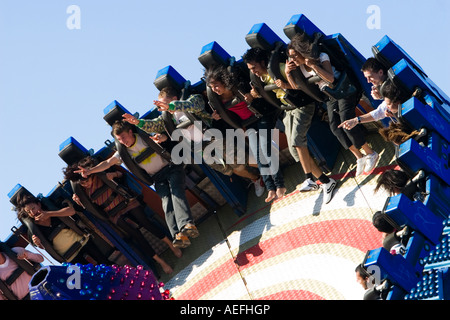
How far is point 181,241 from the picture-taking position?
10188mm

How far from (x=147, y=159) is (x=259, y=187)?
114 centimetres

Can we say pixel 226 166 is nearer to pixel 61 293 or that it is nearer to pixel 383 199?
pixel 383 199

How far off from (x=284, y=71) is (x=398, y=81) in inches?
51.5

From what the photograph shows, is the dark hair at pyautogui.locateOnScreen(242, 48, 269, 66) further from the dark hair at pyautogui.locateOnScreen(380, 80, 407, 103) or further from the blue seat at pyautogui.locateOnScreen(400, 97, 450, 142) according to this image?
the blue seat at pyautogui.locateOnScreen(400, 97, 450, 142)

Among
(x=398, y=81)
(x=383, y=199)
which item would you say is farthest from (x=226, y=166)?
(x=398, y=81)

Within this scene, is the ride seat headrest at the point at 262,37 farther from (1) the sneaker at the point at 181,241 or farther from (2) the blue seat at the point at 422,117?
(1) the sneaker at the point at 181,241

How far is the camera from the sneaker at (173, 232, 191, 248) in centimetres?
1015

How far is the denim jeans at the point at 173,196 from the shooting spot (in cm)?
1020

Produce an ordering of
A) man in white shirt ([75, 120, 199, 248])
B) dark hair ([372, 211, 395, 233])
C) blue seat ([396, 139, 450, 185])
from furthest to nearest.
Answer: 1. man in white shirt ([75, 120, 199, 248])
2. dark hair ([372, 211, 395, 233])
3. blue seat ([396, 139, 450, 185])

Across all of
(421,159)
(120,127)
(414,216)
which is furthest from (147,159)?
(414,216)

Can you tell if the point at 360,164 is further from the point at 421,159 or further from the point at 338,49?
the point at 421,159

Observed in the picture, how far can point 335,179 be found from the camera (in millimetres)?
10016

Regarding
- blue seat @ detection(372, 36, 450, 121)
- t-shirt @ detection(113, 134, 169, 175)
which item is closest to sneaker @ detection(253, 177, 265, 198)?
t-shirt @ detection(113, 134, 169, 175)

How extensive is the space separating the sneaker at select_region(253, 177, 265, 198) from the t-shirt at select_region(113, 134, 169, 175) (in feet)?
3.01
